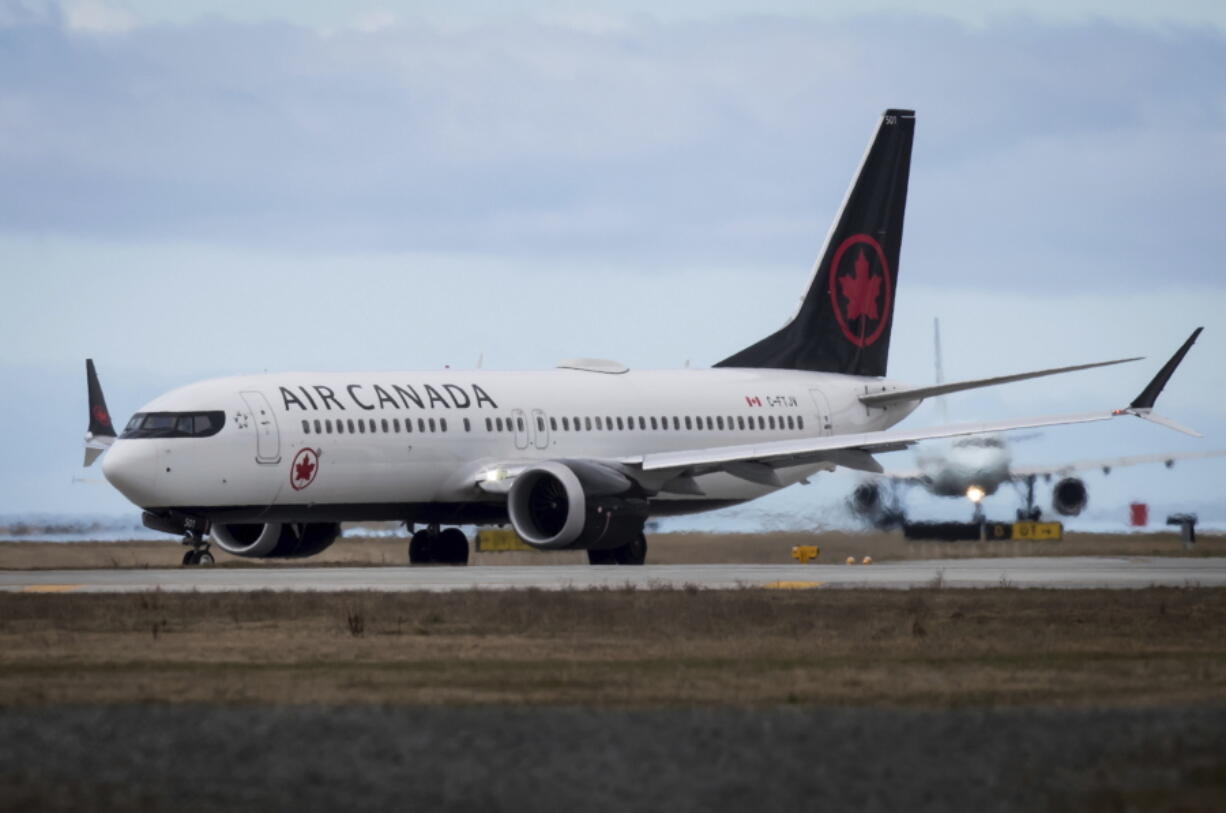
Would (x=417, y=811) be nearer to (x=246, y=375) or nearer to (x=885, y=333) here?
(x=246, y=375)

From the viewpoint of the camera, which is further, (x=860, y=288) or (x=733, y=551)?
(x=860, y=288)

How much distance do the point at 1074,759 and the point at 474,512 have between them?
30.4 meters

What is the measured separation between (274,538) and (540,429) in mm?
5744

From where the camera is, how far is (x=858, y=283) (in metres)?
50.1

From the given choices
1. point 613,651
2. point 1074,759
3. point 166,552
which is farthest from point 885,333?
point 1074,759

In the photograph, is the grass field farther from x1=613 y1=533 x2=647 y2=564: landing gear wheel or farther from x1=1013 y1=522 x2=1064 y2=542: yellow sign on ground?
Answer: x1=613 y1=533 x2=647 y2=564: landing gear wheel

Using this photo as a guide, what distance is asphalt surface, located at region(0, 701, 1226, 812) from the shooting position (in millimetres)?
10641

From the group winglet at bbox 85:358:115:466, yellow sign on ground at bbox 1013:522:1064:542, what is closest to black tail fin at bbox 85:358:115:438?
winglet at bbox 85:358:115:466

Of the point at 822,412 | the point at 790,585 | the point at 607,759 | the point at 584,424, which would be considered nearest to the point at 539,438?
the point at 584,424

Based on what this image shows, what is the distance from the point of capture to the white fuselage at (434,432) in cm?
3759

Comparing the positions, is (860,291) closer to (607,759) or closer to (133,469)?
(133,469)

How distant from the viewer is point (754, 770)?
458 inches

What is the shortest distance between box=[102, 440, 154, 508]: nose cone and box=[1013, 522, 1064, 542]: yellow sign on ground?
21.2 meters

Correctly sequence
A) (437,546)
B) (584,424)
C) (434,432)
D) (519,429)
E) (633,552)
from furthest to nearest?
1. (584,424)
2. (437,546)
3. (519,429)
4. (633,552)
5. (434,432)
